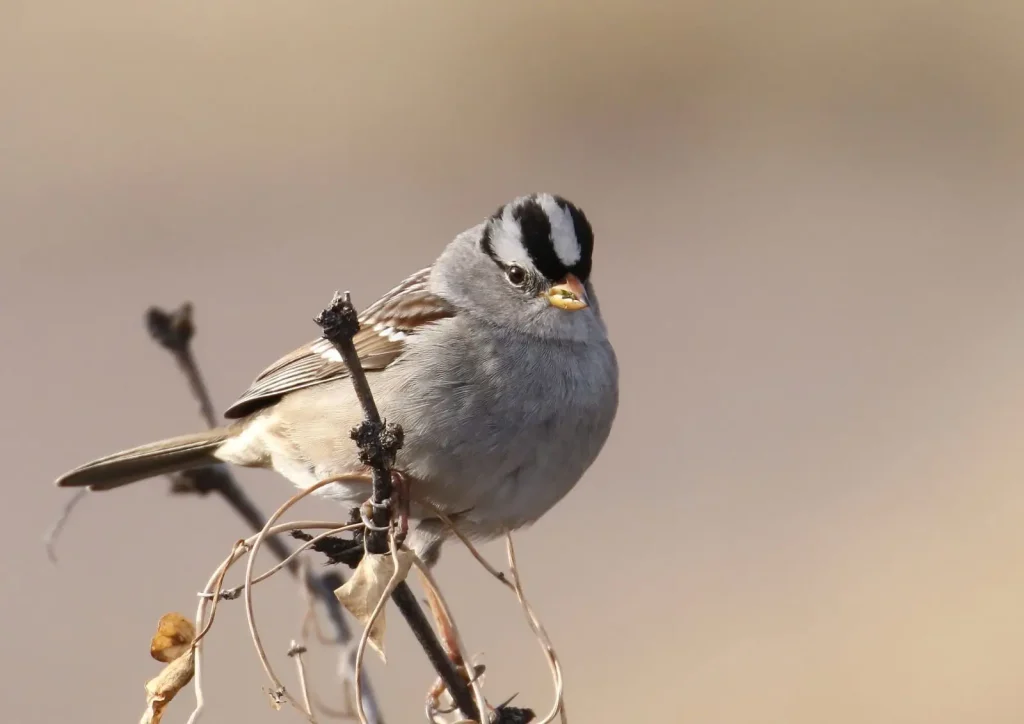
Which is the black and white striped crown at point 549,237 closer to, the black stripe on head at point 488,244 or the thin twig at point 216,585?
the black stripe on head at point 488,244

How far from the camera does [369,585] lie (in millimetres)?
1489

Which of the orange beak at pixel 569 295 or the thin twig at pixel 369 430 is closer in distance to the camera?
the thin twig at pixel 369 430

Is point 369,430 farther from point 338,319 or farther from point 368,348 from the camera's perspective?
point 368,348

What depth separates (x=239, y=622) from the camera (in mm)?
4539

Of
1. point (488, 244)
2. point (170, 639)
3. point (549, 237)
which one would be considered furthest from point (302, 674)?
point (488, 244)

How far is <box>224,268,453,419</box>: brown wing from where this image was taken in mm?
2537

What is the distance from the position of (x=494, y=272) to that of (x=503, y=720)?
1.20 meters

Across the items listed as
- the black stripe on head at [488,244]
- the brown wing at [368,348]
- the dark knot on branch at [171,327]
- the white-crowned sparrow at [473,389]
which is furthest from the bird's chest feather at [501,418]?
the dark knot on branch at [171,327]

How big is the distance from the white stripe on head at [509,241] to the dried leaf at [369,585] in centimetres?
115

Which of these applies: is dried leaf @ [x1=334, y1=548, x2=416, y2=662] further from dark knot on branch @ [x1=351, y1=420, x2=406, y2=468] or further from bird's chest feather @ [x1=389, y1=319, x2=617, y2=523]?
bird's chest feather @ [x1=389, y1=319, x2=617, y2=523]

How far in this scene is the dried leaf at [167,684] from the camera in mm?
1488

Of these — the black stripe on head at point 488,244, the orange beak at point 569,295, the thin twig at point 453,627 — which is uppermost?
the black stripe on head at point 488,244

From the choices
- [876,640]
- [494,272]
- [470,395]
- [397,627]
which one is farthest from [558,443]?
[876,640]

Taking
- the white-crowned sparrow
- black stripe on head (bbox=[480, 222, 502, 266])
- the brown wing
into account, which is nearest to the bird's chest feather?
the white-crowned sparrow
